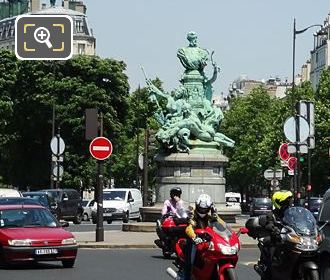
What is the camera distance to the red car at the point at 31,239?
21656mm

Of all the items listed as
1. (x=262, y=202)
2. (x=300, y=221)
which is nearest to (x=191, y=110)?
(x=300, y=221)

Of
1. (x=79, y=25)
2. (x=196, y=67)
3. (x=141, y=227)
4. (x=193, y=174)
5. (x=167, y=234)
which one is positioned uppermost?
(x=79, y=25)

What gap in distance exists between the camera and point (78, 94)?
76.8 meters

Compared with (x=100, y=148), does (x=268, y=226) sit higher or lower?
lower

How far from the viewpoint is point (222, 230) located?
1381 cm

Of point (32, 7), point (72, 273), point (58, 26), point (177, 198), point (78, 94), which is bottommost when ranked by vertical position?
point (72, 273)

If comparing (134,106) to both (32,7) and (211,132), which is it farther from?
(32,7)

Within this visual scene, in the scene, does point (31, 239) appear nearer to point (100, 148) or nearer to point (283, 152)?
point (100, 148)

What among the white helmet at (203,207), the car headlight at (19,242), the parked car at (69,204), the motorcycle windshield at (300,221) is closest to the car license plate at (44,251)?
the car headlight at (19,242)

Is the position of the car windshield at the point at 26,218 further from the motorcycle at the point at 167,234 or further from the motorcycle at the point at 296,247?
the motorcycle at the point at 296,247

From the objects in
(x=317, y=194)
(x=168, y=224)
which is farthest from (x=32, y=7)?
(x=168, y=224)

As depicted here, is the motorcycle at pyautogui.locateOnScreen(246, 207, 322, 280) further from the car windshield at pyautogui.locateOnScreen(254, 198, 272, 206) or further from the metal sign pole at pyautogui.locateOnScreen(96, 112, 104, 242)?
the car windshield at pyautogui.locateOnScreen(254, 198, 272, 206)

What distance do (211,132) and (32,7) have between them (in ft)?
400
